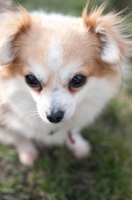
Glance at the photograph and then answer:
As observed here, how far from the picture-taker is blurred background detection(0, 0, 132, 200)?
2350mm

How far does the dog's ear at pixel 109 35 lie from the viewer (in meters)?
1.83

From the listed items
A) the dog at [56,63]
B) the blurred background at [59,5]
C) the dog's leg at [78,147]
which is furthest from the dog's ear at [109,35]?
the blurred background at [59,5]

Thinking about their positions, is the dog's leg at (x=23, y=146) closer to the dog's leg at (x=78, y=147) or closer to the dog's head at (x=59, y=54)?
the dog's leg at (x=78, y=147)

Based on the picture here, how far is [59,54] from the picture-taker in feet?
5.74

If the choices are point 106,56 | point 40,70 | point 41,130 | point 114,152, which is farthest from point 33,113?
point 114,152

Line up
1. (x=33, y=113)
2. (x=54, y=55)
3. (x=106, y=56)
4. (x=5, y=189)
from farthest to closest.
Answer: (x=5, y=189), (x=33, y=113), (x=106, y=56), (x=54, y=55)

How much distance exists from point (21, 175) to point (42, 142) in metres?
0.31

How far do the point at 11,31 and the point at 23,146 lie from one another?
3.46 feet

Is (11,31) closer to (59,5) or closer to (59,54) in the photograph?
(59,54)

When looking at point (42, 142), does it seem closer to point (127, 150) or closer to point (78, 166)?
point (78, 166)

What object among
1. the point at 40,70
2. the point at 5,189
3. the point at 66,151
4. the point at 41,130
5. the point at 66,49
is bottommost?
the point at 5,189

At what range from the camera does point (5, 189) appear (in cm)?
234

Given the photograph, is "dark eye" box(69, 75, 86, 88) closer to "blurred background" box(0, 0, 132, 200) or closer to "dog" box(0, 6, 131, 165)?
"dog" box(0, 6, 131, 165)

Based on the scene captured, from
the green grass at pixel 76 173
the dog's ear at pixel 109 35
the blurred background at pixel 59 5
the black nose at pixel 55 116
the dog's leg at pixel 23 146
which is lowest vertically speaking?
the green grass at pixel 76 173
